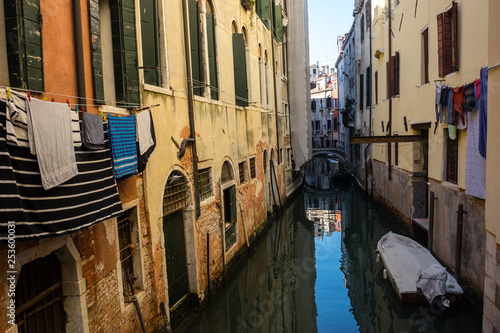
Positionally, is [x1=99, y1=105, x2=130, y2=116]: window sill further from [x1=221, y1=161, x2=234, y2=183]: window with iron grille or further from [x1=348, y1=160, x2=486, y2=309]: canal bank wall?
[x1=348, y1=160, x2=486, y2=309]: canal bank wall

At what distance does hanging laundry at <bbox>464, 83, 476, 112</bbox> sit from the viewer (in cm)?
675

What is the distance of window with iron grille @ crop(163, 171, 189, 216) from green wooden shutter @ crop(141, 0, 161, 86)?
1.59 m

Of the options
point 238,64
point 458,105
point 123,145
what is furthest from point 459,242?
point 238,64

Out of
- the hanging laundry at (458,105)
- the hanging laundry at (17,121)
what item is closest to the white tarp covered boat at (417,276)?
the hanging laundry at (458,105)

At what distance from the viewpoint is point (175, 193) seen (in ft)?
22.1

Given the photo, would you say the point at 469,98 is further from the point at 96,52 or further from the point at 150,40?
the point at 96,52

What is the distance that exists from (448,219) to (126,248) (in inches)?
268

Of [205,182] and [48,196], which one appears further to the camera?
[205,182]

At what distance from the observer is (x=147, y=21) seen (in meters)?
5.80

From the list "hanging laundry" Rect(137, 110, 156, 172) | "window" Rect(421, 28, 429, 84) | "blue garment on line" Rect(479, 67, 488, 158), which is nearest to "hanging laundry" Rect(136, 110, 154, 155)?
"hanging laundry" Rect(137, 110, 156, 172)

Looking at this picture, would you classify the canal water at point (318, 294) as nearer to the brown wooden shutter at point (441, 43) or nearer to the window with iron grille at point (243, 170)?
the window with iron grille at point (243, 170)

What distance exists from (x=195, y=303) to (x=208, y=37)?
5315 mm

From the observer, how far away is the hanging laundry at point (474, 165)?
660 centimetres

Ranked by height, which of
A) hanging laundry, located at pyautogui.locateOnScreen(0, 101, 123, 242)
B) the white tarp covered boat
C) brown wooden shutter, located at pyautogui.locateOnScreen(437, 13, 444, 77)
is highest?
brown wooden shutter, located at pyautogui.locateOnScreen(437, 13, 444, 77)
